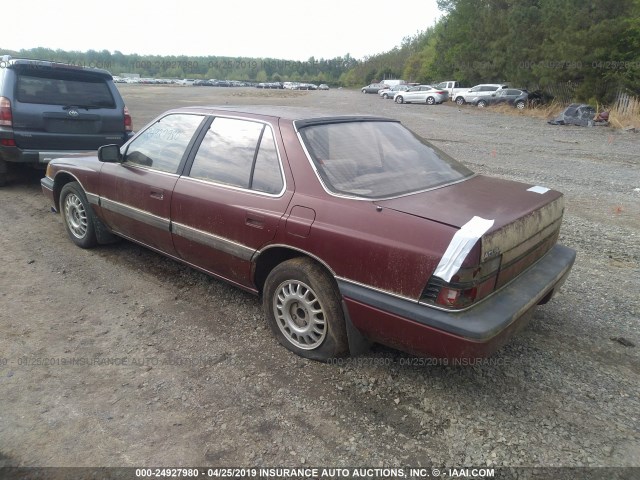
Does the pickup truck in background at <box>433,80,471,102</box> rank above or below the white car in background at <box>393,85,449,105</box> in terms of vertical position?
above

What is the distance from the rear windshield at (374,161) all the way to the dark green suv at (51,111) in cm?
488

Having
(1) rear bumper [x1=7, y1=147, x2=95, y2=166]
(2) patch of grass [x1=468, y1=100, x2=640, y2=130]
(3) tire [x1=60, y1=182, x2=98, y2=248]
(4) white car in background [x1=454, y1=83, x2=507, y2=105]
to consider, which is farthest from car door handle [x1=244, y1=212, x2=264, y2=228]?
(4) white car in background [x1=454, y1=83, x2=507, y2=105]

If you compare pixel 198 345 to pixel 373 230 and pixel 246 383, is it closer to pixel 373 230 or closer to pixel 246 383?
pixel 246 383

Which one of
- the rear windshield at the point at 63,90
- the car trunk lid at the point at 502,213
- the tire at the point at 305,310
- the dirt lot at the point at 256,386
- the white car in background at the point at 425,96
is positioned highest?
the white car in background at the point at 425,96

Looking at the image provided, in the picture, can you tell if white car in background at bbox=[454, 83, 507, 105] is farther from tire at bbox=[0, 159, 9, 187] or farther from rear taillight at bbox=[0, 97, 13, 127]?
rear taillight at bbox=[0, 97, 13, 127]

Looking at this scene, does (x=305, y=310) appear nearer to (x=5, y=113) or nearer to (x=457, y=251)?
(x=457, y=251)

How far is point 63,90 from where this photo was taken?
667cm

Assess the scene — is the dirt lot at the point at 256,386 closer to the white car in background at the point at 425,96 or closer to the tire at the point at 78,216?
the tire at the point at 78,216

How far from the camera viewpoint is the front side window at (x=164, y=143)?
151 inches

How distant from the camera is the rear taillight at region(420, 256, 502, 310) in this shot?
235cm

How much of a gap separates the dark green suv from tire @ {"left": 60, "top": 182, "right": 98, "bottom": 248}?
1935 mm

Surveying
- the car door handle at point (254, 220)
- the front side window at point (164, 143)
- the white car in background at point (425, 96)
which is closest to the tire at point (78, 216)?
the front side window at point (164, 143)

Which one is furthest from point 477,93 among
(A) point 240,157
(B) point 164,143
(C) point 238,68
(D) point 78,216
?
(C) point 238,68

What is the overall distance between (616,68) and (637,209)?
2364cm
